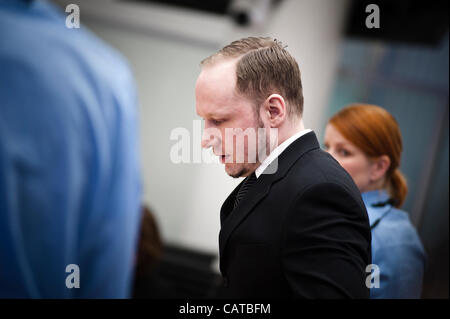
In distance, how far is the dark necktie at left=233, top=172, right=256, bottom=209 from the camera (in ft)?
1.67

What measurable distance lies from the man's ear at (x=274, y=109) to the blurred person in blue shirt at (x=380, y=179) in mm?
230

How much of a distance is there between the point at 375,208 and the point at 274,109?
1.12 ft

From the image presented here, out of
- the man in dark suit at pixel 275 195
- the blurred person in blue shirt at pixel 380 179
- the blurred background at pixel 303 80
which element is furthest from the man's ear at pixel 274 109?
the blurred person in blue shirt at pixel 380 179

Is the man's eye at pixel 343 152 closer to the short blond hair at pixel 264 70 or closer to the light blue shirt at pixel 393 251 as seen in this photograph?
the light blue shirt at pixel 393 251

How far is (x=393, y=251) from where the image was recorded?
2.23 feet

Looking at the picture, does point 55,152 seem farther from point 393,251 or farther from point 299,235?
point 393,251

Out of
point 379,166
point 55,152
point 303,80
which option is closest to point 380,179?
point 379,166

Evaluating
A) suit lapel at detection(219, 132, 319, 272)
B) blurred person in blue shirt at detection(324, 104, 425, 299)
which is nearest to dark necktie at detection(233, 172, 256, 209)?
suit lapel at detection(219, 132, 319, 272)

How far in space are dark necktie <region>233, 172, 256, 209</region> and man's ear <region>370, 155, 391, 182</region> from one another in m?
0.27

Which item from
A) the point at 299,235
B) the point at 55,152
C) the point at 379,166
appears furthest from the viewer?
the point at 379,166

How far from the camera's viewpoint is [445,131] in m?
0.87

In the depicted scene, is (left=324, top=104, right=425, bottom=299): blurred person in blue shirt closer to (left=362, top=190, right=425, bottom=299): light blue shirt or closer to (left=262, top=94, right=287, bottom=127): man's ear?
(left=362, top=190, right=425, bottom=299): light blue shirt

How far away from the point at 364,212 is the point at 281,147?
0.45 feet
